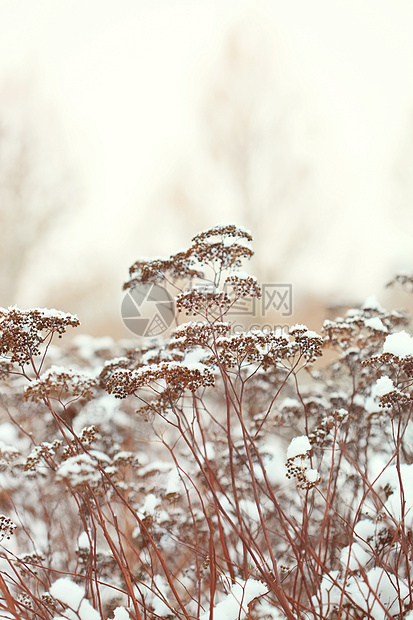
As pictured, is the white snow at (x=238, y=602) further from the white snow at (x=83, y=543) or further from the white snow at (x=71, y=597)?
the white snow at (x=83, y=543)

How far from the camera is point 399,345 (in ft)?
4.67

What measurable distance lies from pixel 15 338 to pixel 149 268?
0.68 meters

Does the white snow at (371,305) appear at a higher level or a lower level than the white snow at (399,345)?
higher

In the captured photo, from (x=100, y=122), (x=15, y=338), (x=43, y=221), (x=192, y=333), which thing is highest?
(x=100, y=122)

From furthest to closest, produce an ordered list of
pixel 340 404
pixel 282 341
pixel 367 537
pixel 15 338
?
pixel 340 404, pixel 367 537, pixel 282 341, pixel 15 338

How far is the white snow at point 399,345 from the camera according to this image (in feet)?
4.54

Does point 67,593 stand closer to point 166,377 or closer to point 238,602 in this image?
point 238,602

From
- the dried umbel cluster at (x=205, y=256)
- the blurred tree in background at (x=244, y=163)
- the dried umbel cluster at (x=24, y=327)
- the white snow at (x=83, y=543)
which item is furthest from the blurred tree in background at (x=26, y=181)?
the dried umbel cluster at (x=24, y=327)

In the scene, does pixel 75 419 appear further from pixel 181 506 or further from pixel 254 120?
pixel 254 120

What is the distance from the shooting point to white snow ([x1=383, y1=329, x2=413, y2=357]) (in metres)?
1.38

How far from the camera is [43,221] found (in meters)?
6.50

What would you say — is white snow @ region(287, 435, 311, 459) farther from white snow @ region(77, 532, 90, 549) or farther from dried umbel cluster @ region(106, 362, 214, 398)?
white snow @ region(77, 532, 90, 549)

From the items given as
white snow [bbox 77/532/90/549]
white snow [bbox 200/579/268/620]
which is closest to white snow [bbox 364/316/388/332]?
white snow [bbox 200/579/268/620]

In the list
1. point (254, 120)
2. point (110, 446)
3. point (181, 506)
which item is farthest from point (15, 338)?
point (254, 120)
